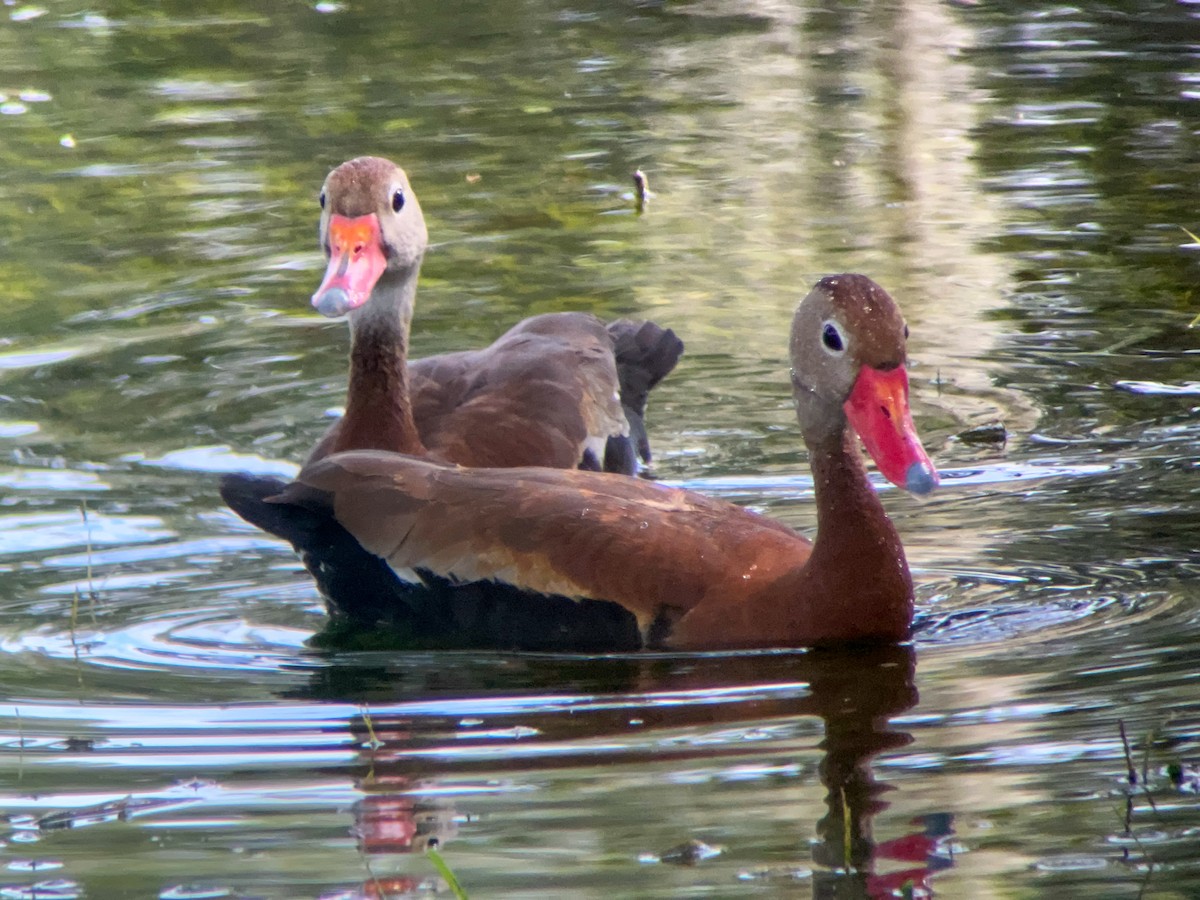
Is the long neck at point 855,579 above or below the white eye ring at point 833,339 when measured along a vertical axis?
below

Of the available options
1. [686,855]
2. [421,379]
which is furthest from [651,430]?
[686,855]

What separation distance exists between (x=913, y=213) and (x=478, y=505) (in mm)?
5894

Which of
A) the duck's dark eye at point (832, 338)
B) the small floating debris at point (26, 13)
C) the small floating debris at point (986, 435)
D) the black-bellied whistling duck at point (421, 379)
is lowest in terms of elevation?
the small floating debris at point (986, 435)

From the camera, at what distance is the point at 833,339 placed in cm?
614

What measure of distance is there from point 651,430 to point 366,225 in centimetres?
175

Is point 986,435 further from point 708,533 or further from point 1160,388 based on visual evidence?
point 708,533

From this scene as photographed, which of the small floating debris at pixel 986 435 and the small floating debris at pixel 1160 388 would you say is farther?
the small floating debris at pixel 1160 388

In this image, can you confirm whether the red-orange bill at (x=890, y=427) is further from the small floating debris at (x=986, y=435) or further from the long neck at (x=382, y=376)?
the small floating debris at (x=986, y=435)

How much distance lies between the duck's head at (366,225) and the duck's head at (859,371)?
178cm

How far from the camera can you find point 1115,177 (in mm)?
12031

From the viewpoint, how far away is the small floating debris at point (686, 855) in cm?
432

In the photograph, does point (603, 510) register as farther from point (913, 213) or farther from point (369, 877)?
point (913, 213)

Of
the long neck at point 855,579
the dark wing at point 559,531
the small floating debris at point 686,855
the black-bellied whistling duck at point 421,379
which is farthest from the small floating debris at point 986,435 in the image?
the small floating debris at point 686,855

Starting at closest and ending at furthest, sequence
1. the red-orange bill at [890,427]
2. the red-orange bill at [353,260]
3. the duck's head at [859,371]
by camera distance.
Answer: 1. the red-orange bill at [890,427]
2. the duck's head at [859,371]
3. the red-orange bill at [353,260]
